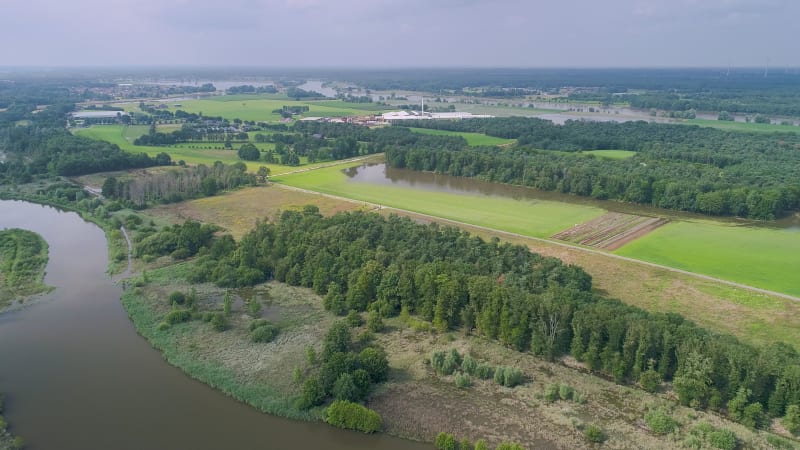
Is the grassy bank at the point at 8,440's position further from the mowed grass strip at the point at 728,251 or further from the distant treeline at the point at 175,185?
the mowed grass strip at the point at 728,251

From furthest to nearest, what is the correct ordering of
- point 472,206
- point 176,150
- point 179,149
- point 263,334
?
1. point 179,149
2. point 176,150
3. point 472,206
4. point 263,334

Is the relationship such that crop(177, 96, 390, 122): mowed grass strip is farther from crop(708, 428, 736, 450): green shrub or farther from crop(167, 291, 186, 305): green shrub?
crop(708, 428, 736, 450): green shrub

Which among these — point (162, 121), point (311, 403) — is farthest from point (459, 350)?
point (162, 121)

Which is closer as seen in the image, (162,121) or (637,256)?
(637,256)

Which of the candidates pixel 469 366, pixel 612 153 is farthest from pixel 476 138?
pixel 469 366

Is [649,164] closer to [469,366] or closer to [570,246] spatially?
[570,246]

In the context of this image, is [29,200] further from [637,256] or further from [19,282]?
[637,256]
